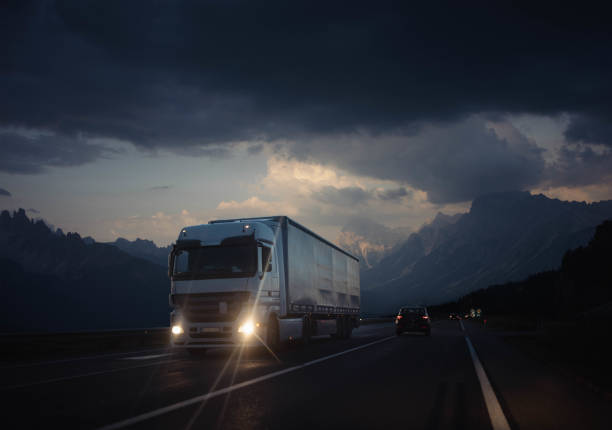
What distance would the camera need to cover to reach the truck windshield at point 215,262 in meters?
16.1

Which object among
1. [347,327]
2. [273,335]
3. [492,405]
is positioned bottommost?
[492,405]

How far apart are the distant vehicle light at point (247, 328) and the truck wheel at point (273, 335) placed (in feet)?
3.72

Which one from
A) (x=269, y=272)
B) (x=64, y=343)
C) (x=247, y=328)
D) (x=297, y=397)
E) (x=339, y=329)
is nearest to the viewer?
(x=297, y=397)

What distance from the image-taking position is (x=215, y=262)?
16.4 meters

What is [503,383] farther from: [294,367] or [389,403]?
[294,367]

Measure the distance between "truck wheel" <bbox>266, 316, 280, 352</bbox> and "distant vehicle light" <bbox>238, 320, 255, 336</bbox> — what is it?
1.13m

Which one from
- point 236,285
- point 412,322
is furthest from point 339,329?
point 236,285

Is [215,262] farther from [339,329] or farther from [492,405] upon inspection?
[339,329]

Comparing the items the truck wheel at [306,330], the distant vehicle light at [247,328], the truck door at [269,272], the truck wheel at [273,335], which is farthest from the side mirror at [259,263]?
the truck wheel at [306,330]

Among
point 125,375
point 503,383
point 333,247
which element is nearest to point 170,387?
point 125,375

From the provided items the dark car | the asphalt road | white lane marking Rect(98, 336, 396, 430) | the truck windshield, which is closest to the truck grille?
the truck windshield

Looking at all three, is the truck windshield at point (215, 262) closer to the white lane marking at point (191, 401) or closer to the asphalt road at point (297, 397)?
the asphalt road at point (297, 397)

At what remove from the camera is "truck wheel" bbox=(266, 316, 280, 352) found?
664 inches

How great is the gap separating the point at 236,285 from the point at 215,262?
107 cm
